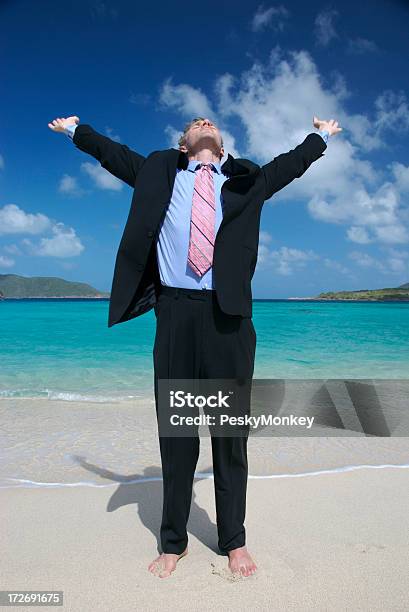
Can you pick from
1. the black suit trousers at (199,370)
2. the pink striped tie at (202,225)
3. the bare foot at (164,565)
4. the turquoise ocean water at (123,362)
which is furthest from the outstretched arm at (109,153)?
the turquoise ocean water at (123,362)

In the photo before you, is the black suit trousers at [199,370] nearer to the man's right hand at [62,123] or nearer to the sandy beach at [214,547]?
the sandy beach at [214,547]

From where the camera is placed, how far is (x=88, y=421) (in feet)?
20.0

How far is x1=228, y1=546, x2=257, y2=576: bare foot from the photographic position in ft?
8.16

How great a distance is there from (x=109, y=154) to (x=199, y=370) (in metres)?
1.32

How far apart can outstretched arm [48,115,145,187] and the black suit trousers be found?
0.71 m

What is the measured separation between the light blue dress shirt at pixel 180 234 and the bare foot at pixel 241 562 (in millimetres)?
1421

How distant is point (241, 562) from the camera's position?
2521 millimetres

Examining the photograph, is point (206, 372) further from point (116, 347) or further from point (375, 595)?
point (116, 347)

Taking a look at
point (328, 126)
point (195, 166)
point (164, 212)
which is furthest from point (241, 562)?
point (328, 126)

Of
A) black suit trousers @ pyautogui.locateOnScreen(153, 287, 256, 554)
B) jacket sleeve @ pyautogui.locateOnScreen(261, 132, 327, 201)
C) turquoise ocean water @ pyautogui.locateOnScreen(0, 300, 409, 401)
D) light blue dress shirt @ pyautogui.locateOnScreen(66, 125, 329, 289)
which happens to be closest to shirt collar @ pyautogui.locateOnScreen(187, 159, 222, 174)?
light blue dress shirt @ pyautogui.locateOnScreen(66, 125, 329, 289)

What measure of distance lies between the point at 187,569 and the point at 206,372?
1.05m

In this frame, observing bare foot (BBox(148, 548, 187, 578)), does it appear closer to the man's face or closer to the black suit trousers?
the black suit trousers

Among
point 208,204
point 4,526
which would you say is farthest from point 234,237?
point 4,526

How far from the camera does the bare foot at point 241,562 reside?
8.16ft
